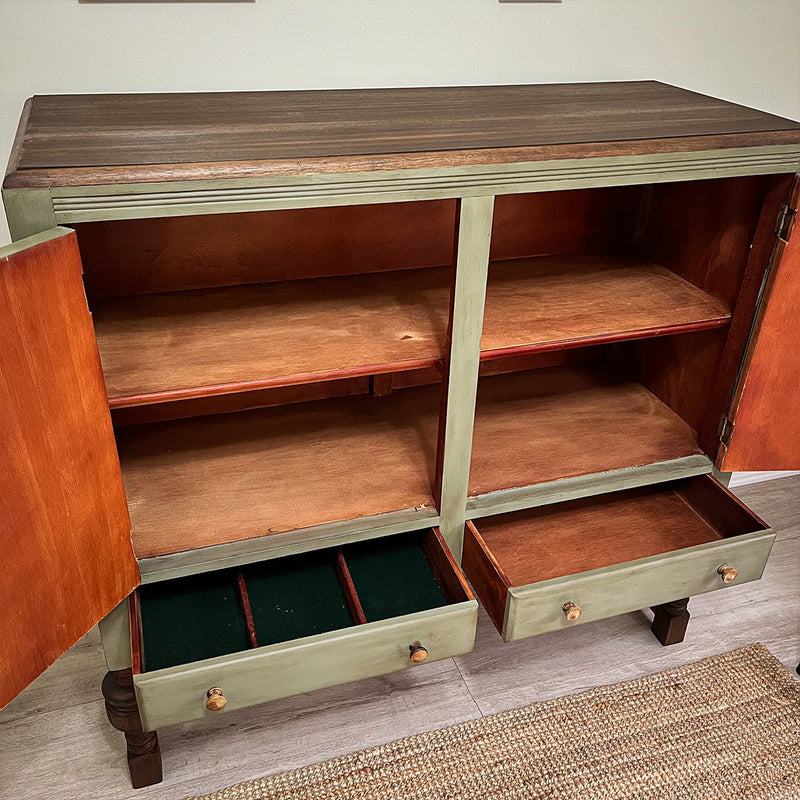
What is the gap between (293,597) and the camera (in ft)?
5.15

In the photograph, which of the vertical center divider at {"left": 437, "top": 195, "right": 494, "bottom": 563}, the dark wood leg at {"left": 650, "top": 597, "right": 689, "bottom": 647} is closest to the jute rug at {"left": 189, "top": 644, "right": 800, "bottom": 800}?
the dark wood leg at {"left": 650, "top": 597, "right": 689, "bottom": 647}

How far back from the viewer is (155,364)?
4.27 feet

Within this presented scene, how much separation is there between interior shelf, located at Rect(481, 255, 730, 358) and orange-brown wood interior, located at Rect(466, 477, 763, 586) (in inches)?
15.9

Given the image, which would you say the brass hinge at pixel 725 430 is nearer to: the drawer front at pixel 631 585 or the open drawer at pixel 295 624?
the drawer front at pixel 631 585

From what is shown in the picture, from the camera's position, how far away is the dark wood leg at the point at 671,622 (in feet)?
6.00

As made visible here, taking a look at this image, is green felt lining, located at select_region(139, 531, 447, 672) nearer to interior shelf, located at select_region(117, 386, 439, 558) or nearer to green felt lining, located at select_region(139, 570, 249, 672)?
green felt lining, located at select_region(139, 570, 249, 672)

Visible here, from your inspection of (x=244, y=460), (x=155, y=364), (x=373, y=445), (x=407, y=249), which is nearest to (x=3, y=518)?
(x=155, y=364)

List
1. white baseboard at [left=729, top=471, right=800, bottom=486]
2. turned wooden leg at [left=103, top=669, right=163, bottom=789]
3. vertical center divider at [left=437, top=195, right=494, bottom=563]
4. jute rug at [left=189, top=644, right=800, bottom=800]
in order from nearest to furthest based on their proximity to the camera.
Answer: vertical center divider at [left=437, top=195, right=494, bottom=563] < turned wooden leg at [left=103, top=669, right=163, bottom=789] < jute rug at [left=189, top=644, right=800, bottom=800] < white baseboard at [left=729, top=471, right=800, bottom=486]

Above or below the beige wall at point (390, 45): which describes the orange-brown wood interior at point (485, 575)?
below

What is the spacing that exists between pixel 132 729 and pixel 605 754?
3.08 feet

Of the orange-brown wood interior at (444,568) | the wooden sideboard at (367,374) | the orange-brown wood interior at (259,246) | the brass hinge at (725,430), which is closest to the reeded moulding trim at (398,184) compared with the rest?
the wooden sideboard at (367,374)

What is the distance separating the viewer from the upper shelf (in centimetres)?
129

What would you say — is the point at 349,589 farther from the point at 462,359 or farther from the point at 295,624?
the point at 462,359

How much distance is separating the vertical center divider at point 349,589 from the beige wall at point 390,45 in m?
0.90
